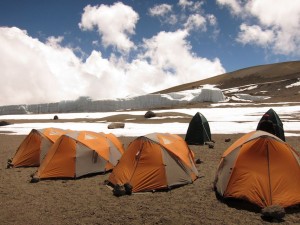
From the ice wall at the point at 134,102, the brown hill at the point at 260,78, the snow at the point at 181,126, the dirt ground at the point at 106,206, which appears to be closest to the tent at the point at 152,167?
the dirt ground at the point at 106,206

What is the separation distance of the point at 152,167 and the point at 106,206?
7.85 ft

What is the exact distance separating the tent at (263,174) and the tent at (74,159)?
593cm

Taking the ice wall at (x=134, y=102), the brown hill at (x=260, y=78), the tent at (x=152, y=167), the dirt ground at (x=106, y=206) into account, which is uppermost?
the brown hill at (x=260, y=78)

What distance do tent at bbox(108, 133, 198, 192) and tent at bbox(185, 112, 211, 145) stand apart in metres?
10.5

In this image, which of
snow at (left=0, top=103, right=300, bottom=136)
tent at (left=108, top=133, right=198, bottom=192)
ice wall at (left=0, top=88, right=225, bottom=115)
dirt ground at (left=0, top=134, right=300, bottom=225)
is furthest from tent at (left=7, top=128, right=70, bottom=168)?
ice wall at (left=0, top=88, right=225, bottom=115)

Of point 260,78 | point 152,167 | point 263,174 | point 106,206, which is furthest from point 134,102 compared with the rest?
point 263,174

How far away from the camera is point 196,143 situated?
76.8 feet

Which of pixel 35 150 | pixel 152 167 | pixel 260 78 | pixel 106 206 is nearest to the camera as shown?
pixel 106 206

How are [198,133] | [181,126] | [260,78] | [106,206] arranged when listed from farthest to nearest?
[260,78] → [181,126] → [198,133] → [106,206]

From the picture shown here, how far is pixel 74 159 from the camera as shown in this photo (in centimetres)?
1411

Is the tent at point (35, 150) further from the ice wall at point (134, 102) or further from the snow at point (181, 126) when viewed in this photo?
the ice wall at point (134, 102)

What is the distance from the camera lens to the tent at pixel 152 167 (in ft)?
39.2

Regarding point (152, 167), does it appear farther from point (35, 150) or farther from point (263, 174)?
point (35, 150)

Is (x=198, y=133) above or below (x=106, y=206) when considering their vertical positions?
above
